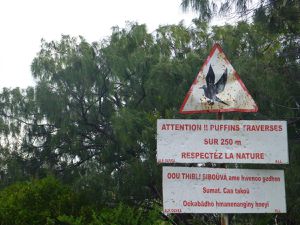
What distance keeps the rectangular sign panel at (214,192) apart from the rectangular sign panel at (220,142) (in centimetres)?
13

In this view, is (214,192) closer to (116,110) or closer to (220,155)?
(220,155)

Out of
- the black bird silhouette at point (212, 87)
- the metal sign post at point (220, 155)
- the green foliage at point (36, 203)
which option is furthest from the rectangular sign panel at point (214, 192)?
the green foliage at point (36, 203)

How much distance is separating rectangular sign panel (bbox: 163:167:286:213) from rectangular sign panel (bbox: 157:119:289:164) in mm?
133

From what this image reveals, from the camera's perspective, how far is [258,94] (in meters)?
10.4

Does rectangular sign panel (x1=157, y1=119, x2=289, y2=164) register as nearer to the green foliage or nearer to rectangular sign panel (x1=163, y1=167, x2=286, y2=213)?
rectangular sign panel (x1=163, y1=167, x2=286, y2=213)

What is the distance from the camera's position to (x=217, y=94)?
19.2 feet

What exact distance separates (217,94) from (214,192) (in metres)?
1.04

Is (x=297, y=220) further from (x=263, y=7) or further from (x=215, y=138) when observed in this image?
(x=215, y=138)

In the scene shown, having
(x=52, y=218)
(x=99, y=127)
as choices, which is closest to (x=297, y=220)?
(x=52, y=218)

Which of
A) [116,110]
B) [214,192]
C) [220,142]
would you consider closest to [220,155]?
[220,142]

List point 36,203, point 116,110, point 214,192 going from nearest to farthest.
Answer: point 214,192 → point 36,203 → point 116,110

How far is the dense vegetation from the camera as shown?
32.9ft

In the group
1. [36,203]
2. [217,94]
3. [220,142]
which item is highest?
[217,94]

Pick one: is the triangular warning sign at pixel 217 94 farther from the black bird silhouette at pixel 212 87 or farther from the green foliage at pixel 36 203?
the green foliage at pixel 36 203
